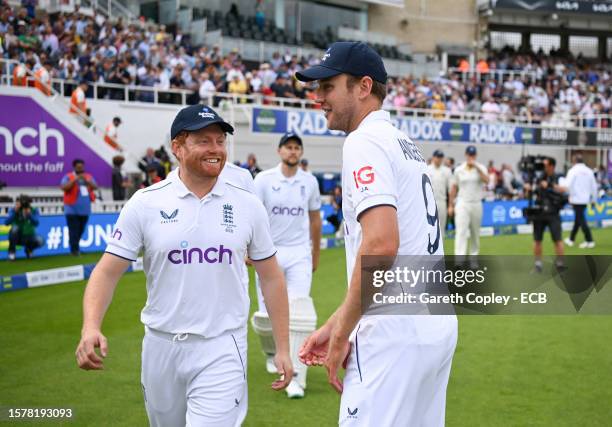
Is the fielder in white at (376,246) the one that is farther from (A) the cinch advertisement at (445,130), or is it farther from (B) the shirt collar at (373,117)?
(A) the cinch advertisement at (445,130)

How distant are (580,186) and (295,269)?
43.2ft

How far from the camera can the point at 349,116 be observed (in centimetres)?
346

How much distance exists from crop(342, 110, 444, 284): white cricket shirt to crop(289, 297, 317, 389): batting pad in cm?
397

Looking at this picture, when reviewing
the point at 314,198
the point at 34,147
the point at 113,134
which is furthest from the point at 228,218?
the point at 113,134

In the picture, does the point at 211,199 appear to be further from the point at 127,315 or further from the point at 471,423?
the point at 127,315

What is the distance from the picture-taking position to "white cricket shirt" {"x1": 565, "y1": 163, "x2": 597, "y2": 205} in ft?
62.1

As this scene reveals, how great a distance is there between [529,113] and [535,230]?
80.9 ft

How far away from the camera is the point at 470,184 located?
1527cm

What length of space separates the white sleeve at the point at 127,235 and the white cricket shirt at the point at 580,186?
1669 centimetres

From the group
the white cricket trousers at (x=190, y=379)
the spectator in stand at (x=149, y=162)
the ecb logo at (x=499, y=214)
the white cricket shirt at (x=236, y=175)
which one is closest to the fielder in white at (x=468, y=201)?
the spectator in stand at (x=149, y=162)

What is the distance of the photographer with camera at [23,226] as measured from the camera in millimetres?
15898

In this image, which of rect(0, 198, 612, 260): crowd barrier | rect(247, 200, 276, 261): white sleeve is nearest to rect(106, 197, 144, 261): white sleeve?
rect(247, 200, 276, 261): white sleeve

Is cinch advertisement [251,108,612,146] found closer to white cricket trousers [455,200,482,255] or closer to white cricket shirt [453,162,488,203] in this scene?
white cricket shirt [453,162,488,203]

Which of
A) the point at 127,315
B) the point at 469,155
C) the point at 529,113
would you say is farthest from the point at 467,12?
the point at 127,315
